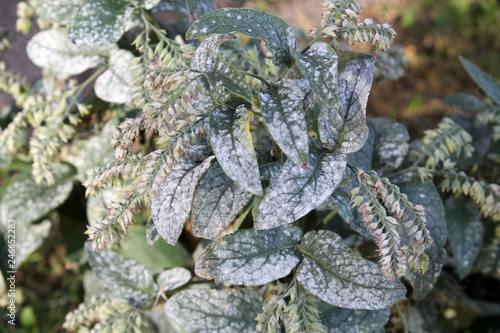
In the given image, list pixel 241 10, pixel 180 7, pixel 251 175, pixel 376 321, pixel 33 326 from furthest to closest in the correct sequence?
pixel 33 326 → pixel 180 7 → pixel 376 321 → pixel 241 10 → pixel 251 175

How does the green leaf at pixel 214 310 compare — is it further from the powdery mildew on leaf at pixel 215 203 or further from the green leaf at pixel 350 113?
the green leaf at pixel 350 113

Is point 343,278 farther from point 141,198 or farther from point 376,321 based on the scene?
point 141,198

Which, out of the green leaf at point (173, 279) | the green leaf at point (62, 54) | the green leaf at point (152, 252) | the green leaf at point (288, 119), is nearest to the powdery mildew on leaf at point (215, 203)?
the green leaf at point (288, 119)

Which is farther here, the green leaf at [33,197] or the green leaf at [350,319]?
the green leaf at [33,197]

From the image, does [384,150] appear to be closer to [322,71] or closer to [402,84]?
[322,71]

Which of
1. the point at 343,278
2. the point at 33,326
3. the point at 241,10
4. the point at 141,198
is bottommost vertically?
the point at 33,326

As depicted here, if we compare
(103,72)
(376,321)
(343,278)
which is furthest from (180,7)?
(376,321)

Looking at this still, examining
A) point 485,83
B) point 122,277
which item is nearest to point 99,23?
point 122,277
